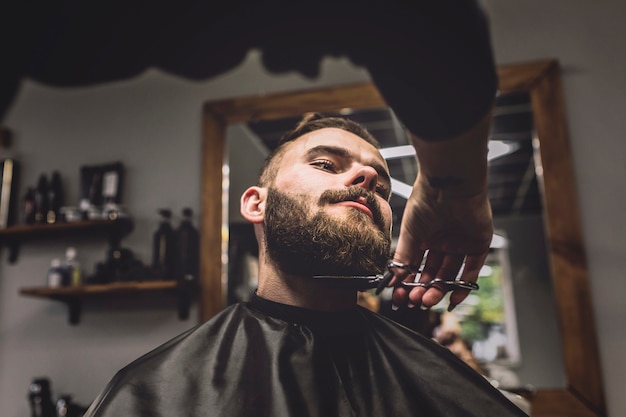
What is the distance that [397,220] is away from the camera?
2.78 feet

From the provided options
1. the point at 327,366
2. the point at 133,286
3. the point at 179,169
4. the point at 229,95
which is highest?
the point at 229,95

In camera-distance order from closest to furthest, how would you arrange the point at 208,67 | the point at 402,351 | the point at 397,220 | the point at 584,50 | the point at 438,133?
1. the point at 438,133
2. the point at 397,220
3. the point at 402,351
4. the point at 208,67
5. the point at 584,50

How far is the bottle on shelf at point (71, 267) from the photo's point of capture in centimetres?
166

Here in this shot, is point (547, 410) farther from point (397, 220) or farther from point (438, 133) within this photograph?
point (438, 133)

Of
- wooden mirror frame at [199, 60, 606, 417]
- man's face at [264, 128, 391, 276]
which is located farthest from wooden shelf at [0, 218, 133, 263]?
man's face at [264, 128, 391, 276]

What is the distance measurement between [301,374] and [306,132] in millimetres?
418

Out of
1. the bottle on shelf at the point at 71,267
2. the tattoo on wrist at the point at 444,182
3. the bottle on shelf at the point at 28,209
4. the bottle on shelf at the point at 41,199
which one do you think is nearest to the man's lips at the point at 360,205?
the tattoo on wrist at the point at 444,182

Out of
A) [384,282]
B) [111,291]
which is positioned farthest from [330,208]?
[111,291]

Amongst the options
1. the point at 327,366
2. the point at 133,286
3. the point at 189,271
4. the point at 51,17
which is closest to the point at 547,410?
the point at 327,366

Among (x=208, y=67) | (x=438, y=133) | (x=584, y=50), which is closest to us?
A: (x=438, y=133)

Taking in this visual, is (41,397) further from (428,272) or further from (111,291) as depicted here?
(428,272)

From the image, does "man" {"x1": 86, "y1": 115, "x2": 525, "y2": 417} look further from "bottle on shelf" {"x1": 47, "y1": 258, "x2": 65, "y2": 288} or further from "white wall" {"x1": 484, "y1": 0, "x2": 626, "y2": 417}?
"bottle on shelf" {"x1": 47, "y1": 258, "x2": 65, "y2": 288}

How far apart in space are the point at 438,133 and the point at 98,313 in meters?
1.20

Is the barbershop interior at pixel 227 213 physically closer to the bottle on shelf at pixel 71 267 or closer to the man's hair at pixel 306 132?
the bottle on shelf at pixel 71 267
